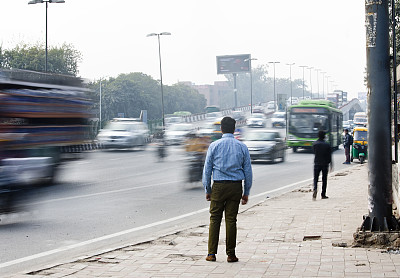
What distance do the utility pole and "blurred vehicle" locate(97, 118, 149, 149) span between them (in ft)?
98.4

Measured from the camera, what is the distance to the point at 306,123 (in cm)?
3875

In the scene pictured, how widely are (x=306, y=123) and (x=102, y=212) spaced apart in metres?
27.3

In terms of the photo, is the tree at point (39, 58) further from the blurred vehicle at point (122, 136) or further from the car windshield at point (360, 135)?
the car windshield at point (360, 135)

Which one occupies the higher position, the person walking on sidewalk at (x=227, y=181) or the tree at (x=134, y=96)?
the tree at (x=134, y=96)

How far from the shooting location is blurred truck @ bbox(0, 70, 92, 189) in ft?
54.3

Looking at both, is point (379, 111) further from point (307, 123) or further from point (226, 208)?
point (307, 123)

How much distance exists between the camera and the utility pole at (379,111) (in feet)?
27.5

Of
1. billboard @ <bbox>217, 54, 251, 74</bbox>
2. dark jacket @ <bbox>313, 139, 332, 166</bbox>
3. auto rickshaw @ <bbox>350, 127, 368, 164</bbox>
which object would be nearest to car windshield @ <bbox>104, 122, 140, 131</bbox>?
auto rickshaw @ <bbox>350, 127, 368, 164</bbox>

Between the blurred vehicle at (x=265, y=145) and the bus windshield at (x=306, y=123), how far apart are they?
27.1 feet

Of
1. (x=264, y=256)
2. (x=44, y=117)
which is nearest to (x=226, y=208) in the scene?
(x=264, y=256)

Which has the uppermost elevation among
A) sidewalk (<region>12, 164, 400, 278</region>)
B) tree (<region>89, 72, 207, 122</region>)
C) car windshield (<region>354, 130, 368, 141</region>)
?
tree (<region>89, 72, 207, 122</region>)

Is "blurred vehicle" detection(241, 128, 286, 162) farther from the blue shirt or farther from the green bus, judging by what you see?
the blue shirt

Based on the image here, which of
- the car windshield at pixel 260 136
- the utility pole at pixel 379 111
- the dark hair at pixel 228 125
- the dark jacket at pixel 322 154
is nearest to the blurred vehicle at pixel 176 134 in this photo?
the car windshield at pixel 260 136

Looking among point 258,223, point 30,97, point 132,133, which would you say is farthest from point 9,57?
point 258,223
